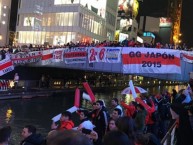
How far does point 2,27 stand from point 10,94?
78.4 metres

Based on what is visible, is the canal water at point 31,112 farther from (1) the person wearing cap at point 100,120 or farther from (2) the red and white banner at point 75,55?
(1) the person wearing cap at point 100,120

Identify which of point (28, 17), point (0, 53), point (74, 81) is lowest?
point (74, 81)

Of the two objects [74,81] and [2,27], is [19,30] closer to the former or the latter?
[2,27]

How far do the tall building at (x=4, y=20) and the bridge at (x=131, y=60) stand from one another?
7405cm

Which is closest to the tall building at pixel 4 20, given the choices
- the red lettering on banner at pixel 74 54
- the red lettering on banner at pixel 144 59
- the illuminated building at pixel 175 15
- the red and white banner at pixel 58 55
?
the red and white banner at pixel 58 55

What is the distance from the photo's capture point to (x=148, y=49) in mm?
33719

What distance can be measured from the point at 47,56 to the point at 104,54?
1026 centimetres

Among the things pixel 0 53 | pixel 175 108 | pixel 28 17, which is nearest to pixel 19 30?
pixel 28 17

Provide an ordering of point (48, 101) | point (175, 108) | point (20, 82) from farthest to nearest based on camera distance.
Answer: point (20, 82)
point (48, 101)
point (175, 108)

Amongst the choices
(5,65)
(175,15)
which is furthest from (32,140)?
(175,15)

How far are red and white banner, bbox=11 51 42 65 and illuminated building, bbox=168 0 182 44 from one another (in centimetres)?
13856

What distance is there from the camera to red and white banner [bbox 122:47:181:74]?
32.9 m

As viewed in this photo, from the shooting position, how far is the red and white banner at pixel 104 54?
36531 mm

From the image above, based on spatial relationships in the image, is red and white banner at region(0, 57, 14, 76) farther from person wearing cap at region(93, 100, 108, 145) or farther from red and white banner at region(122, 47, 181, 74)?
person wearing cap at region(93, 100, 108, 145)
